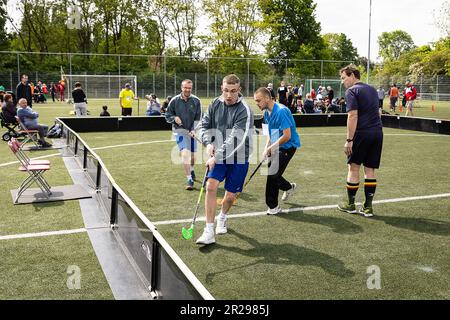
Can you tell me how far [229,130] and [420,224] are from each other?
9.51ft

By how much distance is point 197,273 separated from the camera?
445cm

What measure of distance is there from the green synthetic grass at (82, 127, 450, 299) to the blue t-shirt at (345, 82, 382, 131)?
1.32 m

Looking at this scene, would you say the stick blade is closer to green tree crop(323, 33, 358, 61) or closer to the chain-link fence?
the chain-link fence

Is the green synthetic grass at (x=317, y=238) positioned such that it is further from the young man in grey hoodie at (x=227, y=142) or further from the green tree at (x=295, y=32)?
the green tree at (x=295, y=32)

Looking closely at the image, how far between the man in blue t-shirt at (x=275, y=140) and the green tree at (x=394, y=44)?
129 meters

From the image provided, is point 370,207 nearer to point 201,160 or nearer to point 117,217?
point 117,217

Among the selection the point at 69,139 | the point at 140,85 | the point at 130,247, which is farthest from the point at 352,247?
the point at 140,85

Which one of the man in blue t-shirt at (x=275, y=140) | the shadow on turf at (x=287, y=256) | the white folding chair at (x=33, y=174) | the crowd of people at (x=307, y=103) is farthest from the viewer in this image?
the crowd of people at (x=307, y=103)

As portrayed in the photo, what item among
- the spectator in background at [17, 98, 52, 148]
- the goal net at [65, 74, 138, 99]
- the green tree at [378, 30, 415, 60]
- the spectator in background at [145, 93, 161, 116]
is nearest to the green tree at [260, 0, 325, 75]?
the goal net at [65, 74, 138, 99]

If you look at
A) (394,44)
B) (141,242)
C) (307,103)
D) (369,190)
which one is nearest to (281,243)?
(141,242)

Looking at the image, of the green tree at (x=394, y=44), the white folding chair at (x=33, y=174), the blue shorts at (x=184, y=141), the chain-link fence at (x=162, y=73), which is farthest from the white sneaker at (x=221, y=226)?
the green tree at (x=394, y=44)

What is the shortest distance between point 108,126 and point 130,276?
13980mm

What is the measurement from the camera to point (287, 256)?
16.2ft

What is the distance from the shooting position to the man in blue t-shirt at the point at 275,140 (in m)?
6.28
